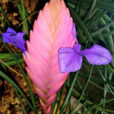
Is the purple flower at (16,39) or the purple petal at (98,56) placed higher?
the purple flower at (16,39)

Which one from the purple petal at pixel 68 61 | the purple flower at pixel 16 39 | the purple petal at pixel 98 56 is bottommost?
the purple petal at pixel 98 56

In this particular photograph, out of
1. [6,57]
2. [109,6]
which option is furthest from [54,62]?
[109,6]

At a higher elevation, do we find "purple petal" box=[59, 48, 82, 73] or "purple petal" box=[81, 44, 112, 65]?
"purple petal" box=[59, 48, 82, 73]

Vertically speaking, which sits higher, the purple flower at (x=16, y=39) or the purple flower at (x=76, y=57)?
the purple flower at (x=16, y=39)

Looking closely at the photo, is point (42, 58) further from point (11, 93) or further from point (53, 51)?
point (11, 93)

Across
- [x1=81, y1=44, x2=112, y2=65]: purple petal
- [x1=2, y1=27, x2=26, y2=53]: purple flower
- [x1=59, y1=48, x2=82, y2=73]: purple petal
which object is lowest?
[x1=81, y1=44, x2=112, y2=65]: purple petal
